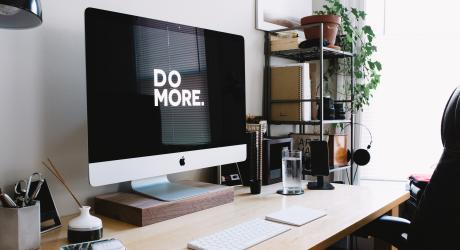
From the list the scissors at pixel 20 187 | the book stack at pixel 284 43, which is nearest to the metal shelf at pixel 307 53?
the book stack at pixel 284 43

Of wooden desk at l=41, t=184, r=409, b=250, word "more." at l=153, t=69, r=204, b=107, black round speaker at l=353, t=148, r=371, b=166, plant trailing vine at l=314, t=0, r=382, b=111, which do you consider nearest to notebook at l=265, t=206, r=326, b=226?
wooden desk at l=41, t=184, r=409, b=250

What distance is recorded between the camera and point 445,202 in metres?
1.14

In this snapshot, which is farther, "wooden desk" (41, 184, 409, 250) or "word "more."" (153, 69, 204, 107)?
"word "more."" (153, 69, 204, 107)

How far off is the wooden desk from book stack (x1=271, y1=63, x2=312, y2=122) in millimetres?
602

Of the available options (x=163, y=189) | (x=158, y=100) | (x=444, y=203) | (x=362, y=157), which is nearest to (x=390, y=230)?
Answer: (x=444, y=203)

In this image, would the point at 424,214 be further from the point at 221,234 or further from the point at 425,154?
the point at 425,154

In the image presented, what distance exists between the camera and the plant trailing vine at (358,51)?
8.34ft

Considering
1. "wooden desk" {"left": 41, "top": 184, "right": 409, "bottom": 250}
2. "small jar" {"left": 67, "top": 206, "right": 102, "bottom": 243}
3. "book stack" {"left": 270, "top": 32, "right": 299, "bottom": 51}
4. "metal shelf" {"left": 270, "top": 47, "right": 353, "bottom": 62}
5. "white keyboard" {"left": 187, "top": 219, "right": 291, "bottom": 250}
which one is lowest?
"wooden desk" {"left": 41, "top": 184, "right": 409, "bottom": 250}

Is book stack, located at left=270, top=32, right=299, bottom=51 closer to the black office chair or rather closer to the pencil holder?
the black office chair

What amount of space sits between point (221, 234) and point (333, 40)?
1551 millimetres

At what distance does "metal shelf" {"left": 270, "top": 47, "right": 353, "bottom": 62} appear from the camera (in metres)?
2.27

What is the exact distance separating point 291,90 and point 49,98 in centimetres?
135

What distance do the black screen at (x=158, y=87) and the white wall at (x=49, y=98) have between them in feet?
0.74

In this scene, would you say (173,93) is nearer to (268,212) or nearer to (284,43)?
(268,212)
